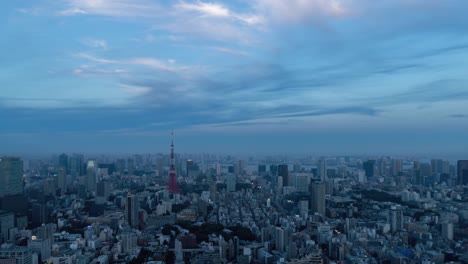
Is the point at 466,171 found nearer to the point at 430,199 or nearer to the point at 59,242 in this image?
the point at 430,199

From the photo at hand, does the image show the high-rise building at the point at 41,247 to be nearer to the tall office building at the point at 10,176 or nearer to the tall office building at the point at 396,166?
the tall office building at the point at 10,176

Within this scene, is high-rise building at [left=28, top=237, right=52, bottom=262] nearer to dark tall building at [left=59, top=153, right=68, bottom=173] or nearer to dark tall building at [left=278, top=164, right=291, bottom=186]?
dark tall building at [left=278, top=164, right=291, bottom=186]

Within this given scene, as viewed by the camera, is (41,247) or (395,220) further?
(395,220)

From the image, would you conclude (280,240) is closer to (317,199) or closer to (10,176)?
(317,199)

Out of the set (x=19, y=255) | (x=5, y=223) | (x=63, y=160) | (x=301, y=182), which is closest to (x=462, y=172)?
(x=301, y=182)

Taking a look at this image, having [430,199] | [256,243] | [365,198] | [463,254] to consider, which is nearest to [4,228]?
[256,243]

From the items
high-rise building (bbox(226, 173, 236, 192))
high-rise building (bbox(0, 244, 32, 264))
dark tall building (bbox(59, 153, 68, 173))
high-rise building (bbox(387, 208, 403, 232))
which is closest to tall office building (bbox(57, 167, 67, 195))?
dark tall building (bbox(59, 153, 68, 173))
